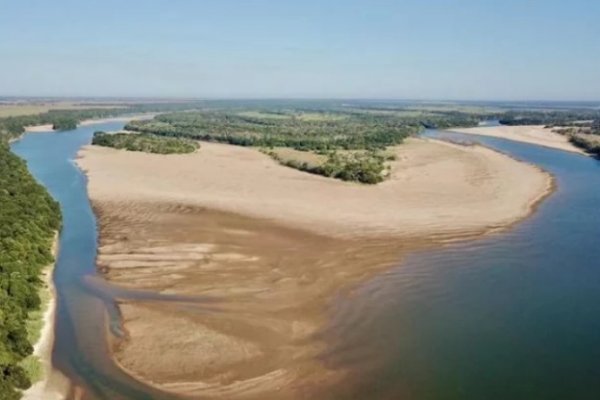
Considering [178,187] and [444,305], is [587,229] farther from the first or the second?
[178,187]

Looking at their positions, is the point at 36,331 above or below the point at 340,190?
below

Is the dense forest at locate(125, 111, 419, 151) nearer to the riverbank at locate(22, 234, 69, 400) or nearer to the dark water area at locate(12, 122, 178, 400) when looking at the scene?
the dark water area at locate(12, 122, 178, 400)

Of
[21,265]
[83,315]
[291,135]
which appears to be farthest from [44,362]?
[291,135]

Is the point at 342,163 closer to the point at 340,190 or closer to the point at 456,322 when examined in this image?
the point at 340,190

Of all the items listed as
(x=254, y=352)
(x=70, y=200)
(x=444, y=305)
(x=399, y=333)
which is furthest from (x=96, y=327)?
(x=70, y=200)

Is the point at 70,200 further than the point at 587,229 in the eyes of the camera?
Yes

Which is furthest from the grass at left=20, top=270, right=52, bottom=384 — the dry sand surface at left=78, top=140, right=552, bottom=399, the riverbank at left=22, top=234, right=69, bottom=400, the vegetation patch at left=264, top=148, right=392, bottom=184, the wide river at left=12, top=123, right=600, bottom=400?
the vegetation patch at left=264, top=148, right=392, bottom=184
